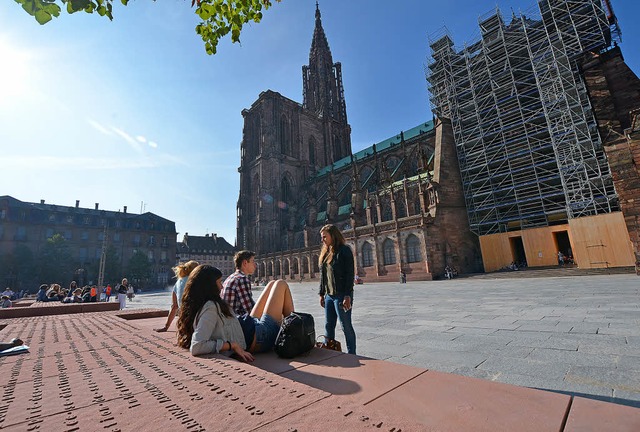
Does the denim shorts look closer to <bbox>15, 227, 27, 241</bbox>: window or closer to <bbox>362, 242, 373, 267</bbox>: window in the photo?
<bbox>362, 242, 373, 267</bbox>: window

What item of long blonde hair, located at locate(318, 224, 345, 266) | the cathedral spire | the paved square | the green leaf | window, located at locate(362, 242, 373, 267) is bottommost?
the paved square

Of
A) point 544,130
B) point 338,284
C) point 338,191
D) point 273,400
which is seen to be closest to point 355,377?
point 273,400

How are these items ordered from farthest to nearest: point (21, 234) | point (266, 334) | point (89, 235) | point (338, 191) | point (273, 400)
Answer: point (89, 235) < point (338, 191) < point (21, 234) < point (266, 334) < point (273, 400)

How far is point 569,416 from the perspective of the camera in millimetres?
1317

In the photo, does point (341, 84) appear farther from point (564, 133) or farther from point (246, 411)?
point (246, 411)

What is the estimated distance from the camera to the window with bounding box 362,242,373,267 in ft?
95.7

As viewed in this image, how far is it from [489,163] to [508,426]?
91.0 ft

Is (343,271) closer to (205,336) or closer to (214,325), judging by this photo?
(214,325)

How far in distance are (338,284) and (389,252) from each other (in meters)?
24.8

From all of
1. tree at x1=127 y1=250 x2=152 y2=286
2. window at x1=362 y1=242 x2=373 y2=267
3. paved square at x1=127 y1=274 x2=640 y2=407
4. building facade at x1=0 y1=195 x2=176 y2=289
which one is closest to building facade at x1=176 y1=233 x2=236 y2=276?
building facade at x1=0 y1=195 x2=176 y2=289

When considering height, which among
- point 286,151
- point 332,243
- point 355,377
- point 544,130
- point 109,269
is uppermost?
point 286,151

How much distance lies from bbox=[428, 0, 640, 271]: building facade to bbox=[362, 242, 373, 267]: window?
9356 millimetres

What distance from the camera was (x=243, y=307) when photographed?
3738mm

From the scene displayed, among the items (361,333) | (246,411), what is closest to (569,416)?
(246,411)
